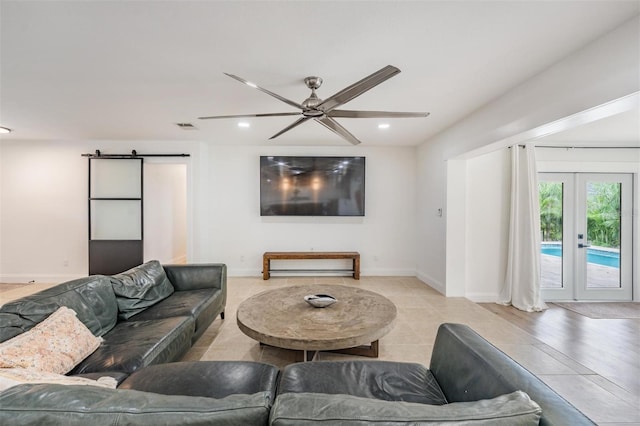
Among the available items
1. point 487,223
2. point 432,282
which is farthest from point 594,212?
point 432,282

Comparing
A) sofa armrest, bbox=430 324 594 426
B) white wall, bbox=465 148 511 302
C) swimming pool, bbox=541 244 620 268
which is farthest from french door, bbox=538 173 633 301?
sofa armrest, bbox=430 324 594 426

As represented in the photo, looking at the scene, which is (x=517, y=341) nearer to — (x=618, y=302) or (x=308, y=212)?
(x=618, y=302)

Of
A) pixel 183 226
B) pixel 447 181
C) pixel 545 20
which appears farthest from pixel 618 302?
pixel 183 226

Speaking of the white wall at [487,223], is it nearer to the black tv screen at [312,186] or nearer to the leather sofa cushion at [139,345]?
the black tv screen at [312,186]

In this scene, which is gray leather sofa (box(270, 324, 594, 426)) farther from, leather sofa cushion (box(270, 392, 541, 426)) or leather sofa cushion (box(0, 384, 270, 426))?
leather sofa cushion (box(0, 384, 270, 426))

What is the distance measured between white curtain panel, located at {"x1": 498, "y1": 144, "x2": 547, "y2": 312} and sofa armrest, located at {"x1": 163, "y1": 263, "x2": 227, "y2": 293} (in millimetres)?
4157

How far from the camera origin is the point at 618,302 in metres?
4.31

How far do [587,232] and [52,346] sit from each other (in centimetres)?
661

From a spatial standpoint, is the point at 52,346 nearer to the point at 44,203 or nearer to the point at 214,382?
the point at 214,382

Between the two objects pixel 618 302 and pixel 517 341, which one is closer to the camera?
pixel 517 341

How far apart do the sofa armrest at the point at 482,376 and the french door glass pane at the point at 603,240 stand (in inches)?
181

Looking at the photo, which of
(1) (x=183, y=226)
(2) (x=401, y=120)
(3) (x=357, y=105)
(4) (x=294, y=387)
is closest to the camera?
(4) (x=294, y=387)

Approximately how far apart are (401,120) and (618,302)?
4604 millimetres

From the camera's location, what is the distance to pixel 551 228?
4.45m
